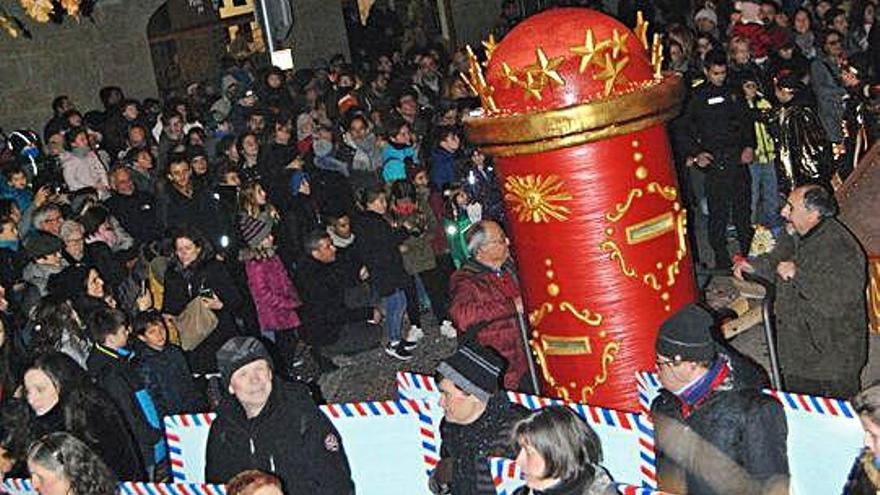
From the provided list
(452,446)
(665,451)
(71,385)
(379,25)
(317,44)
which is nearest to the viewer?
(665,451)

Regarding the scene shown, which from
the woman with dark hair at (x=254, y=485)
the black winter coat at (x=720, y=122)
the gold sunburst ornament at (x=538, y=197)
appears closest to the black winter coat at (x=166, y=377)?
the gold sunburst ornament at (x=538, y=197)

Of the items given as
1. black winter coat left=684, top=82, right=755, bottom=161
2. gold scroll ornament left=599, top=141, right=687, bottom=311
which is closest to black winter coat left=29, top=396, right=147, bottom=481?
gold scroll ornament left=599, top=141, right=687, bottom=311

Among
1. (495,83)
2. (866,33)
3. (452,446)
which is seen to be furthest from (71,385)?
(866,33)

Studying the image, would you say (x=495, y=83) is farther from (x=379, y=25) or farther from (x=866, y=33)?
(x=379, y=25)

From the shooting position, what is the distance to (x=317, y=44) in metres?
24.9

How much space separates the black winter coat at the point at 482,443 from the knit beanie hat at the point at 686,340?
83cm

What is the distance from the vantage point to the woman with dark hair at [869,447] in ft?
17.2

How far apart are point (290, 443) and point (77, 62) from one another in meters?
15.7

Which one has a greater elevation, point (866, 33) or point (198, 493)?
point (866, 33)

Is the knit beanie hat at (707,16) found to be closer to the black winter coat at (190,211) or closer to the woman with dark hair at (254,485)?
the black winter coat at (190,211)

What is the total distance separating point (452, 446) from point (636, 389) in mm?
1723

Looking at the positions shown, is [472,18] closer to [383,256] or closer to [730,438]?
[383,256]

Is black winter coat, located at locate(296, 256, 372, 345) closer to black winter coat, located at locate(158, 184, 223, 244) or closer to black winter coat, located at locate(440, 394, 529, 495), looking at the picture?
black winter coat, located at locate(158, 184, 223, 244)

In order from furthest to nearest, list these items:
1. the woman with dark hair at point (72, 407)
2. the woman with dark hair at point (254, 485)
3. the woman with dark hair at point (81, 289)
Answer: the woman with dark hair at point (81, 289) → the woman with dark hair at point (72, 407) → the woman with dark hair at point (254, 485)
